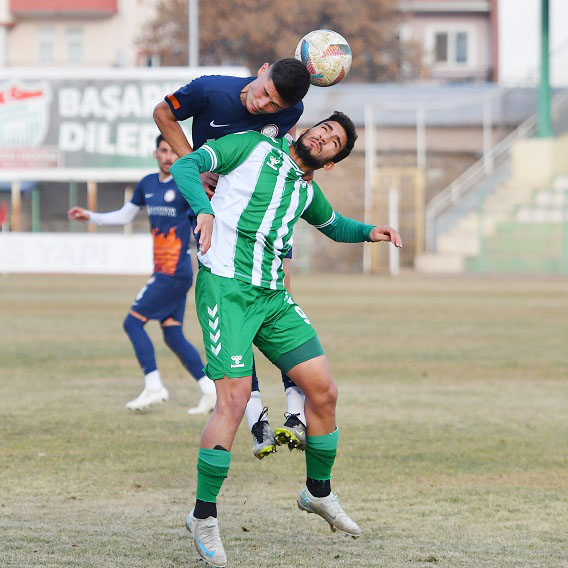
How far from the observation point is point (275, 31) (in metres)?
52.8

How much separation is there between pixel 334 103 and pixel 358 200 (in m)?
3.33

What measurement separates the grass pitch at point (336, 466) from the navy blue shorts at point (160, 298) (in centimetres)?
81

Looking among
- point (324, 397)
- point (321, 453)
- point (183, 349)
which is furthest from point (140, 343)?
point (324, 397)

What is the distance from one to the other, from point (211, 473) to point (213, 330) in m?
0.65

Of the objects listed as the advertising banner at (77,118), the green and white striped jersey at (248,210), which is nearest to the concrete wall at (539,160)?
the advertising banner at (77,118)

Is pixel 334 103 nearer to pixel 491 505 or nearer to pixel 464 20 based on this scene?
pixel 464 20

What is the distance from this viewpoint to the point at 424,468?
8.00 m

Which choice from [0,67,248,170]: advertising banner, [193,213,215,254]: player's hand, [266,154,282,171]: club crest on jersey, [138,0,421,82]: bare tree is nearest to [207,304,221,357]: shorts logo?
[193,213,215,254]: player's hand

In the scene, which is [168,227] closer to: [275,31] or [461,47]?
[275,31]

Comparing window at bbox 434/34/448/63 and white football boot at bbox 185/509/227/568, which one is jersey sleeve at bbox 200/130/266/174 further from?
window at bbox 434/34/448/63

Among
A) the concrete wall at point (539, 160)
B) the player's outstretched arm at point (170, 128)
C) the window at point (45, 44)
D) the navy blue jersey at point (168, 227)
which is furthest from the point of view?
the window at point (45, 44)

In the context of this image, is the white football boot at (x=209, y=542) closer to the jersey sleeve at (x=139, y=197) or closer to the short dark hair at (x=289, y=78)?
the short dark hair at (x=289, y=78)

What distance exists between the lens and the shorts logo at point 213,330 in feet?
19.1

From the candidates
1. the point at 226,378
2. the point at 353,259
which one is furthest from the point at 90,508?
the point at 353,259
